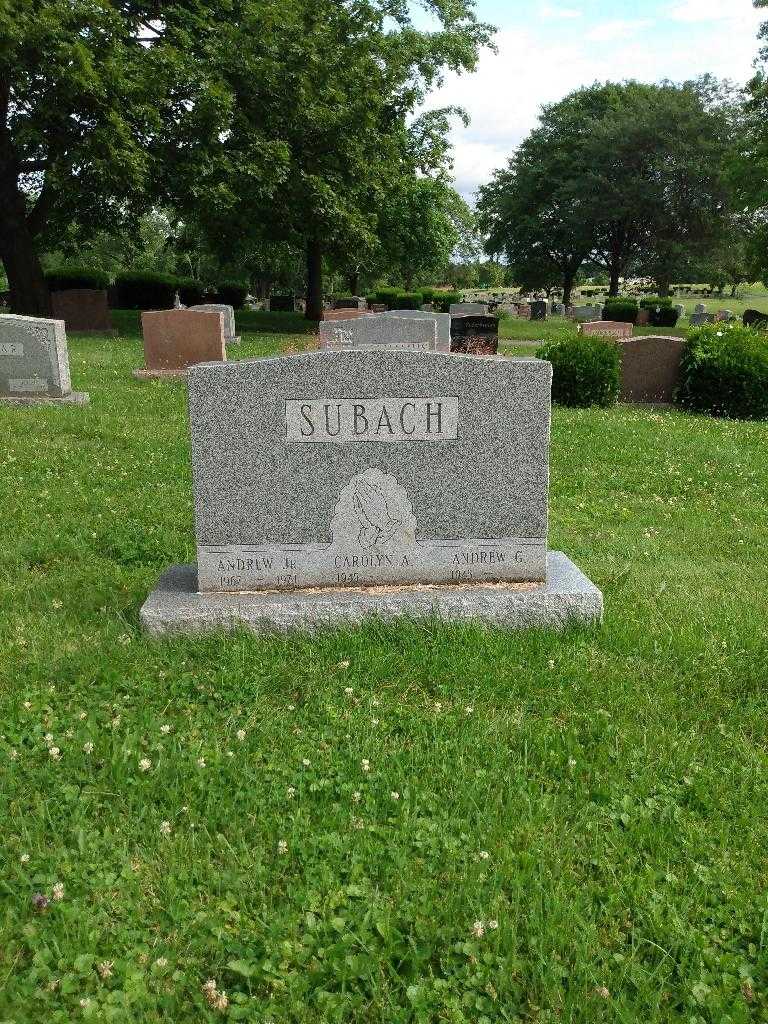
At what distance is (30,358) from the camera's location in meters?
11.1

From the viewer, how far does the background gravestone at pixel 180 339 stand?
46.0 feet

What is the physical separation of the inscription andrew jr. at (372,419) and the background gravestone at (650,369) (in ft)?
32.6

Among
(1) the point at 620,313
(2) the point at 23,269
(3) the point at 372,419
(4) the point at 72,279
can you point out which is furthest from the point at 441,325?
(1) the point at 620,313

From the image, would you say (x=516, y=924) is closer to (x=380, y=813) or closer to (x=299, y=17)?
(x=380, y=813)

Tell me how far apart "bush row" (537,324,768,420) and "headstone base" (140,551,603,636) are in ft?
27.5

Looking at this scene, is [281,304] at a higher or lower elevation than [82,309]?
higher

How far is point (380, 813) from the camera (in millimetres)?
2768

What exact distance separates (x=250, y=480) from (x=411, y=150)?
29186mm

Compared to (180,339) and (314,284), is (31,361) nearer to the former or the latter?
(180,339)

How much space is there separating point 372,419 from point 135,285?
97.6 feet

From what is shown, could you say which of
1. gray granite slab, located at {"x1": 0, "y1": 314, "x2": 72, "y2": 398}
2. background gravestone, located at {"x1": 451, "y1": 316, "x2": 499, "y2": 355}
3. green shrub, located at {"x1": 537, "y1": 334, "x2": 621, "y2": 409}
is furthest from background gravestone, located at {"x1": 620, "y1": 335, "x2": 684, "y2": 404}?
gray granite slab, located at {"x1": 0, "y1": 314, "x2": 72, "y2": 398}

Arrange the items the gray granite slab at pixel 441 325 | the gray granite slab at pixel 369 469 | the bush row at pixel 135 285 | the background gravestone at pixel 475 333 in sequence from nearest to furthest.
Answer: the gray granite slab at pixel 369 469 < the gray granite slab at pixel 441 325 < the background gravestone at pixel 475 333 < the bush row at pixel 135 285

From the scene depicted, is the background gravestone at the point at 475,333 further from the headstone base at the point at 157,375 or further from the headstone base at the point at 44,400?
the headstone base at the point at 44,400

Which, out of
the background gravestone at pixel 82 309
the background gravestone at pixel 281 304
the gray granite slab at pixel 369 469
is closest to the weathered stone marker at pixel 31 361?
the gray granite slab at pixel 369 469
